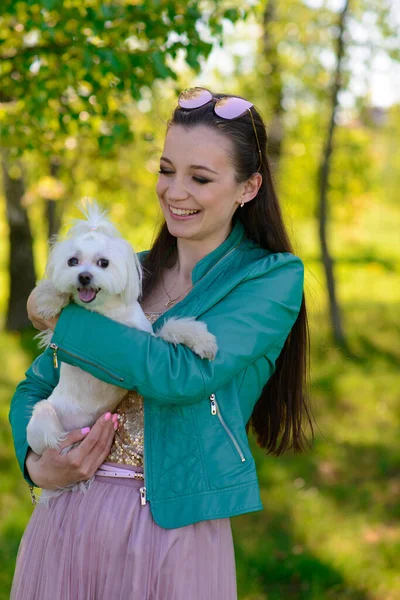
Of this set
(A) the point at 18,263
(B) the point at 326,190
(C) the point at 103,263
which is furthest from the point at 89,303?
(A) the point at 18,263

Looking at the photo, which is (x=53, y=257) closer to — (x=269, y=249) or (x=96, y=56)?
(x=269, y=249)

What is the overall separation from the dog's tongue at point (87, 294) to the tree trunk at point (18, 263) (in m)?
8.20

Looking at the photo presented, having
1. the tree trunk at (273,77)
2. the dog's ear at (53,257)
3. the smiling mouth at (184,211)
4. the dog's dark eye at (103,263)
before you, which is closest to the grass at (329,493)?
the smiling mouth at (184,211)

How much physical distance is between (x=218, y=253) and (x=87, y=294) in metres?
0.52

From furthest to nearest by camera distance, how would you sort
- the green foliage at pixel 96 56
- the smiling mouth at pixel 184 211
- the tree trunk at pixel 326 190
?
the tree trunk at pixel 326 190 → the green foliage at pixel 96 56 → the smiling mouth at pixel 184 211

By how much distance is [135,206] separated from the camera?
1170cm

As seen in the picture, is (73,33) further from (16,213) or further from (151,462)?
(16,213)

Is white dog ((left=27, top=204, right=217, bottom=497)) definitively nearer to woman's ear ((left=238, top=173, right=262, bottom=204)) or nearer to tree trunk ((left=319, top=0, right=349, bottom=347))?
woman's ear ((left=238, top=173, right=262, bottom=204))

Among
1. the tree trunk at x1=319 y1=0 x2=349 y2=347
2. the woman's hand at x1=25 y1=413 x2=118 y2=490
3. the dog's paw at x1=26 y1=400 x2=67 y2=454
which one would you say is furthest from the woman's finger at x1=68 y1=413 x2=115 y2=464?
the tree trunk at x1=319 y1=0 x2=349 y2=347

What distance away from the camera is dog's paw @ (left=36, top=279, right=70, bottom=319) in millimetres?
A: 2246

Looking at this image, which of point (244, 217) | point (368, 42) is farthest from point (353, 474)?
point (368, 42)

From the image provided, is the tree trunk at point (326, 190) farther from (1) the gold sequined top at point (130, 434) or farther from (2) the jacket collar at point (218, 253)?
(1) the gold sequined top at point (130, 434)

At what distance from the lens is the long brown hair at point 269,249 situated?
249 centimetres

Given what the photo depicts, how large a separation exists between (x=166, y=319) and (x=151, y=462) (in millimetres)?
482
